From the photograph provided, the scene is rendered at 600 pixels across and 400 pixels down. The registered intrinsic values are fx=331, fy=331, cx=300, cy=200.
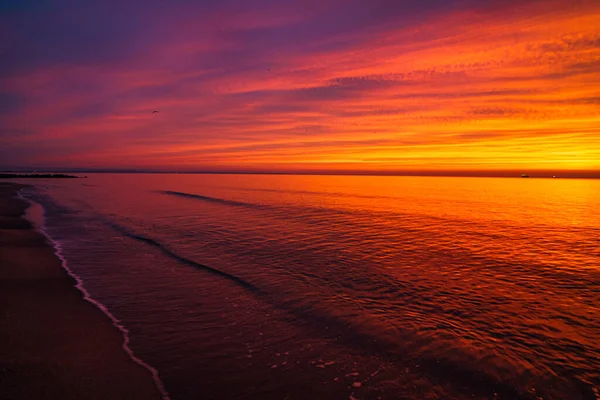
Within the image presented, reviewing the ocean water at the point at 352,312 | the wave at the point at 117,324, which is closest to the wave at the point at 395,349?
the ocean water at the point at 352,312

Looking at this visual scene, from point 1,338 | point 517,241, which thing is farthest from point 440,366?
point 517,241

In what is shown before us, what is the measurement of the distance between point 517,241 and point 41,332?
91.0ft

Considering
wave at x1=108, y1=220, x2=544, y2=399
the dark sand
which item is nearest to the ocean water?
wave at x1=108, y1=220, x2=544, y2=399

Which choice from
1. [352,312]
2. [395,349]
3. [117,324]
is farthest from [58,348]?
[395,349]

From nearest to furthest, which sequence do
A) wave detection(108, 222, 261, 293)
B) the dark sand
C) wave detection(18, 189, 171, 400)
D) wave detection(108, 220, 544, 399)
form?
the dark sand
wave detection(18, 189, 171, 400)
wave detection(108, 220, 544, 399)
wave detection(108, 222, 261, 293)

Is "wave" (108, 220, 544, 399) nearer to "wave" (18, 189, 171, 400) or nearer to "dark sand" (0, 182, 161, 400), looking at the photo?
"wave" (18, 189, 171, 400)

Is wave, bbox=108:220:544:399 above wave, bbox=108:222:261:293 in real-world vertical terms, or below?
A: above

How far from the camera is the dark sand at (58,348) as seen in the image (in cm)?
652

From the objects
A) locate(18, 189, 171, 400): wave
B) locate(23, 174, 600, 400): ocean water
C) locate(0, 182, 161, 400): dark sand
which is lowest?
locate(23, 174, 600, 400): ocean water

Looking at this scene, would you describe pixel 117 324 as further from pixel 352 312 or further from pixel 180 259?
pixel 180 259

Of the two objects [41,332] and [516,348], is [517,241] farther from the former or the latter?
[41,332]

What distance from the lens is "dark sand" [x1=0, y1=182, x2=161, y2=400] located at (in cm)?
652

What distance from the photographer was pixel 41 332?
347 inches

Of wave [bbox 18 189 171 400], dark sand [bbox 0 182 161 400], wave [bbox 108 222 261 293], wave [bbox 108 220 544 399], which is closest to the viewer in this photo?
dark sand [bbox 0 182 161 400]
